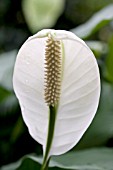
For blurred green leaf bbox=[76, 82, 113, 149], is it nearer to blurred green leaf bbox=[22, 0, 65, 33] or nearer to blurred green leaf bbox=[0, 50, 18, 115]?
blurred green leaf bbox=[0, 50, 18, 115]

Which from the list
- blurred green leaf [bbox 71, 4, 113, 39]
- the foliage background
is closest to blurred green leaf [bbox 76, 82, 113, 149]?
the foliage background

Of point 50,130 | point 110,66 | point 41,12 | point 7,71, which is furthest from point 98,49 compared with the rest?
point 50,130

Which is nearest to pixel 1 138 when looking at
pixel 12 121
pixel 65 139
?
pixel 12 121

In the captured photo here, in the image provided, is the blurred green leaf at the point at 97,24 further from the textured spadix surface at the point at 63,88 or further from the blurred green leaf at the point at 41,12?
the textured spadix surface at the point at 63,88

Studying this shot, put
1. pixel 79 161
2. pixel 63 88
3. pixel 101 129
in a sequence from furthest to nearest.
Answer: pixel 101 129 < pixel 79 161 < pixel 63 88

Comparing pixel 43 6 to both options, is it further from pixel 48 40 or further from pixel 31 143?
pixel 48 40

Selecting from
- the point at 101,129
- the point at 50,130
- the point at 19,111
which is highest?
the point at 50,130

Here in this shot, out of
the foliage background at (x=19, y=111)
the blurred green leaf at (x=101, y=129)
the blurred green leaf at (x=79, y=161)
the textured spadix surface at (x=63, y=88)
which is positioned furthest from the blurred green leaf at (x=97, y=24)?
the textured spadix surface at (x=63, y=88)

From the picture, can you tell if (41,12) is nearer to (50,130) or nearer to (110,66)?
(110,66)
